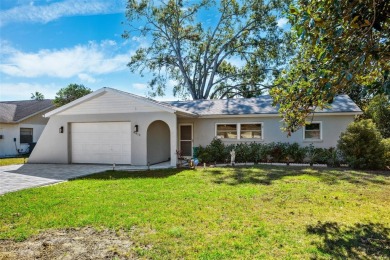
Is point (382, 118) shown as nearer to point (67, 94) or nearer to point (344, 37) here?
point (344, 37)

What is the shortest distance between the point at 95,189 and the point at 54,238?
3696mm

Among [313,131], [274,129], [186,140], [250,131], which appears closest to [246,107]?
[250,131]

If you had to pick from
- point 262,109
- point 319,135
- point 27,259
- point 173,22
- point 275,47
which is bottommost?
point 27,259

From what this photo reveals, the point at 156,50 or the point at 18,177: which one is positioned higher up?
the point at 156,50

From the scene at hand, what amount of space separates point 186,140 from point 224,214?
11429 millimetres

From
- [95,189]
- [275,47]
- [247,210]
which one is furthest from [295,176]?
[275,47]

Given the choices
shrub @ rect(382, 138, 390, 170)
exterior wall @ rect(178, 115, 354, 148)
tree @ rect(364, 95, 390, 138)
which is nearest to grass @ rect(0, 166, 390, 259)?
shrub @ rect(382, 138, 390, 170)

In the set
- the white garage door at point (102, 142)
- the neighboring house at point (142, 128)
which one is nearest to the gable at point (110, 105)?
the neighboring house at point (142, 128)

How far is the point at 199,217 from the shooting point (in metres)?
5.43

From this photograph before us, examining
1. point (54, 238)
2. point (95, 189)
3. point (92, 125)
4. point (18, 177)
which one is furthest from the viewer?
point (92, 125)

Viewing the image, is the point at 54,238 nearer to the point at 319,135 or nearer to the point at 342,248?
the point at 342,248

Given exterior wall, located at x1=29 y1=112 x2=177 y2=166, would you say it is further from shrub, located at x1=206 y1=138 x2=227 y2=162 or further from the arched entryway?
shrub, located at x1=206 y1=138 x2=227 y2=162

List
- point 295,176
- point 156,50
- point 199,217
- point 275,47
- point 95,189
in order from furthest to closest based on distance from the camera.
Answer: point 156,50 < point 275,47 < point 295,176 < point 95,189 < point 199,217

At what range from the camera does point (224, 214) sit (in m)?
5.63
